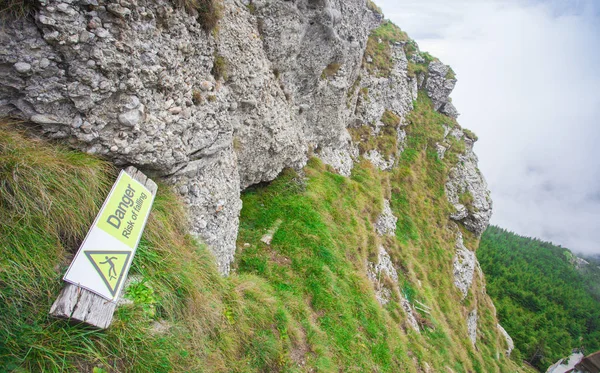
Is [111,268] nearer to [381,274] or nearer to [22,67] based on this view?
[22,67]

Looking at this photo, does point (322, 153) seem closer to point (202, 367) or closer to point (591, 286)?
point (202, 367)

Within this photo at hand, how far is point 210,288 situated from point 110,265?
8.62ft

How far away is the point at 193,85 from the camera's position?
24.0 ft

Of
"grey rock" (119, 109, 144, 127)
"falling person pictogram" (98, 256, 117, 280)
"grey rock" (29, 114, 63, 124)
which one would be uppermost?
"grey rock" (119, 109, 144, 127)

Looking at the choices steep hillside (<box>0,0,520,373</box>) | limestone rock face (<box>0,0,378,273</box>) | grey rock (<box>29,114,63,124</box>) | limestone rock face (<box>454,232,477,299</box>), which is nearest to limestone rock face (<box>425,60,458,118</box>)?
limestone rock face (<box>454,232,477,299</box>)

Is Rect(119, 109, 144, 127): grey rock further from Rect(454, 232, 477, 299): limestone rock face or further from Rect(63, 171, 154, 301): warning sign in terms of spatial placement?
Rect(454, 232, 477, 299): limestone rock face

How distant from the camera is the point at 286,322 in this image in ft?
25.0

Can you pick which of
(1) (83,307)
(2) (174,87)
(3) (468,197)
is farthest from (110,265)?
(3) (468,197)

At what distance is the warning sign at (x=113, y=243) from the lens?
3779mm

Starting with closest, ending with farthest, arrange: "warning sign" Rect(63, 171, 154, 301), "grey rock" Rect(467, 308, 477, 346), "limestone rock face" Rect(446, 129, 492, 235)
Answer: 1. "warning sign" Rect(63, 171, 154, 301)
2. "grey rock" Rect(467, 308, 477, 346)
3. "limestone rock face" Rect(446, 129, 492, 235)

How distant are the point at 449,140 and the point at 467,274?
16.6 metres

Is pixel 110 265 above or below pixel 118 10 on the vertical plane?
below

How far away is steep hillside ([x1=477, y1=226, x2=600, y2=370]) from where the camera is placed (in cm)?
7425

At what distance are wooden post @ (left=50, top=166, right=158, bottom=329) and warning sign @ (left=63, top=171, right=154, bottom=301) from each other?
8 cm
